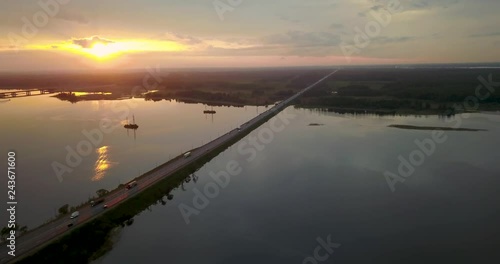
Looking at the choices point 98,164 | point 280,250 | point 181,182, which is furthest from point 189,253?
point 98,164

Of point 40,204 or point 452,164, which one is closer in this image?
point 40,204

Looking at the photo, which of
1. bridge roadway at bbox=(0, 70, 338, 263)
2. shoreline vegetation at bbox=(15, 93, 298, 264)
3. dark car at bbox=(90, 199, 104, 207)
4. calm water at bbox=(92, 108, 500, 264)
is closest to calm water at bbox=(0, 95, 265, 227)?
bridge roadway at bbox=(0, 70, 338, 263)

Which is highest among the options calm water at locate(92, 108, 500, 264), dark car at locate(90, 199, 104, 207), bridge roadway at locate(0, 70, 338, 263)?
dark car at locate(90, 199, 104, 207)

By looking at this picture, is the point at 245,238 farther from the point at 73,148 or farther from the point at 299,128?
the point at 299,128

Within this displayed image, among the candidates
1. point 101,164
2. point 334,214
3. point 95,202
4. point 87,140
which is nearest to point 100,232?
point 95,202

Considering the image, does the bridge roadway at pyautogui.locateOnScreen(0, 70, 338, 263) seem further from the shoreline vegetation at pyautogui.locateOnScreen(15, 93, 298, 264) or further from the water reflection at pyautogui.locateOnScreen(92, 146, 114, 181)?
the water reflection at pyautogui.locateOnScreen(92, 146, 114, 181)

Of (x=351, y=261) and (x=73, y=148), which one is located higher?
(x=73, y=148)

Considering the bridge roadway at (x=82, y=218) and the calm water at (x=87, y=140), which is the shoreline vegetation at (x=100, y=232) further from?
the calm water at (x=87, y=140)
